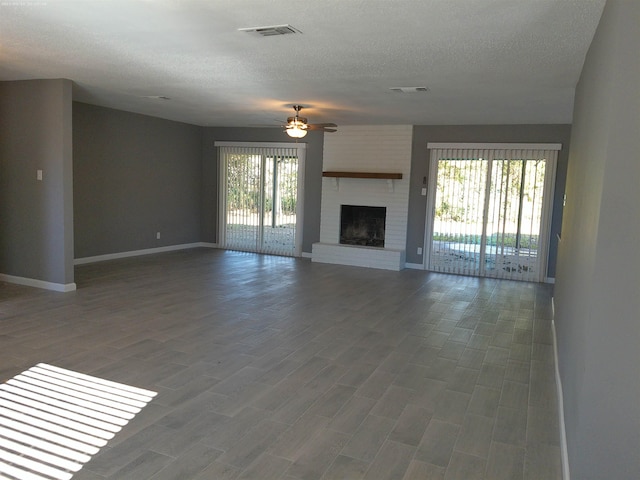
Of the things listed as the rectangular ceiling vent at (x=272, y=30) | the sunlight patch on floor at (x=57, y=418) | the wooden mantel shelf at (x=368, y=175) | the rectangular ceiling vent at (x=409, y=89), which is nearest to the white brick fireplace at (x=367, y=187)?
the wooden mantel shelf at (x=368, y=175)

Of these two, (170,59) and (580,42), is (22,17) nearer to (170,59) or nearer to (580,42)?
(170,59)

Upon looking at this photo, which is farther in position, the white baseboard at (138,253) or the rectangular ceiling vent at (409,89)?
the white baseboard at (138,253)

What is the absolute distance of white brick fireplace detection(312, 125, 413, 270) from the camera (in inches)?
334

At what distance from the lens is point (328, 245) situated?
8.84 metres

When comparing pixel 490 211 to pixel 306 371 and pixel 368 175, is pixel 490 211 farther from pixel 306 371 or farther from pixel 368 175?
pixel 306 371

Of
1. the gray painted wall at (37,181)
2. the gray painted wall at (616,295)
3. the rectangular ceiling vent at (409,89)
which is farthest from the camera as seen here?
the gray painted wall at (37,181)

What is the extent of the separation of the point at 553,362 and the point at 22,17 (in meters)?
4.94

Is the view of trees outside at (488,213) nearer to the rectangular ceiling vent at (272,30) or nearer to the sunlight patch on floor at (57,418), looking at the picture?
the rectangular ceiling vent at (272,30)

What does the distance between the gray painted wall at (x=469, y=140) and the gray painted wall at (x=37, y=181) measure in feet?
17.8

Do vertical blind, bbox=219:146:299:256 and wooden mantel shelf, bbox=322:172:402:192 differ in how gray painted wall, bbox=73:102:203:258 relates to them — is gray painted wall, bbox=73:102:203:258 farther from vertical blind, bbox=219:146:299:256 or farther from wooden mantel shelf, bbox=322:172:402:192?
wooden mantel shelf, bbox=322:172:402:192

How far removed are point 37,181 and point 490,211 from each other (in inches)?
261

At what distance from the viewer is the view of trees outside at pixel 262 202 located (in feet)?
31.1

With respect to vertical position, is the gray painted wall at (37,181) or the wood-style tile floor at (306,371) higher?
the gray painted wall at (37,181)

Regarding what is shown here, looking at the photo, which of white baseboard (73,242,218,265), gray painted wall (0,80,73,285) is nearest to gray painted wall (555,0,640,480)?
gray painted wall (0,80,73,285)
